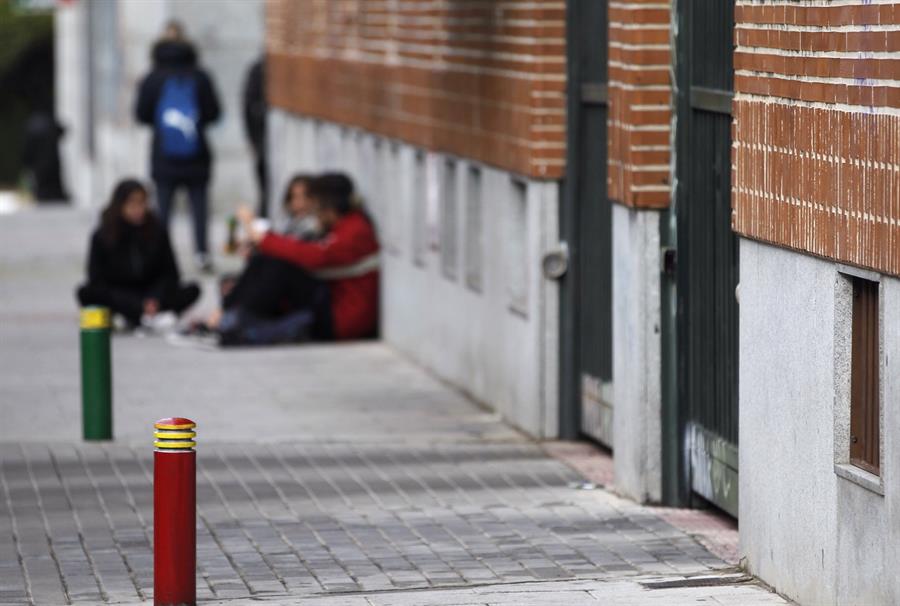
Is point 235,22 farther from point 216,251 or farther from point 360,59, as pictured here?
point 360,59

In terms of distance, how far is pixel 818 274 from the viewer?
24.2ft

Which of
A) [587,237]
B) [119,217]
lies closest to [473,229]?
[587,237]

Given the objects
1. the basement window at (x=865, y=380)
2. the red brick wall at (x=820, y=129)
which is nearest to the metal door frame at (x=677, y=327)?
the red brick wall at (x=820, y=129)

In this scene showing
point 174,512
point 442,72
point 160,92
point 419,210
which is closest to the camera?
point 174,512

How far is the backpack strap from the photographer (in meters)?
16.2

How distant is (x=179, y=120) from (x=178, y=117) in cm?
3

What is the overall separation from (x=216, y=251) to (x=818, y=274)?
16.4 meters

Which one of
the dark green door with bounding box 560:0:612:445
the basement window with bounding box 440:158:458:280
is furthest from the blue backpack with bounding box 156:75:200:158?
the dark green door with bounding box 560:0:612:445

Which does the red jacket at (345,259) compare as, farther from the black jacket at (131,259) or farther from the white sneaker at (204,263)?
the white sneaker at (204,263)

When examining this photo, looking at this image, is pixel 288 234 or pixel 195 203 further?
pixel 195 203

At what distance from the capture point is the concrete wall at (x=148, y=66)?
1072 inches

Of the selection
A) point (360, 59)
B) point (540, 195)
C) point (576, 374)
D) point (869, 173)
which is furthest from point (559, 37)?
point (360, 59)

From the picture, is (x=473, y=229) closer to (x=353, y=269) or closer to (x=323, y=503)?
(x=353, y=269)

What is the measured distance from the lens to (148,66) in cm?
2723
